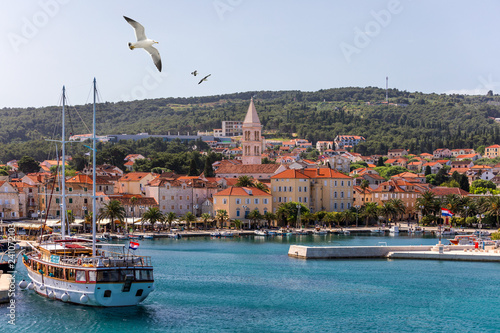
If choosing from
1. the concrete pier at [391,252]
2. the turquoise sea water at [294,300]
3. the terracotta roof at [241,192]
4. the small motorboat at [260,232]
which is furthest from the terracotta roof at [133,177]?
the concrete pier at [391,252]

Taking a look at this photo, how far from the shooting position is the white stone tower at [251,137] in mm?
119375

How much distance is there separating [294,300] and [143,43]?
69.1ft

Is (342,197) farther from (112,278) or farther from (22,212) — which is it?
(112,278)

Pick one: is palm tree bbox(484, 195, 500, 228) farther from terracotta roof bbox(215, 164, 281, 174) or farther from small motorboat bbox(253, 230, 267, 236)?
terracotta roof bbox(215, 164, 281, 174)

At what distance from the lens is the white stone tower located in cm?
11938

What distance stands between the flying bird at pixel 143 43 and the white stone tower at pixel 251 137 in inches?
3797

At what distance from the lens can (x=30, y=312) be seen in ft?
117

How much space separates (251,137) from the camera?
119688mm

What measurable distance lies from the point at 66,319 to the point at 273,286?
13904 millimetres

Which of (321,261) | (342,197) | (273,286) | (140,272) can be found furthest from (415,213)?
(140,272)

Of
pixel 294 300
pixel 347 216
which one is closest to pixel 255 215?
pixel 347 216

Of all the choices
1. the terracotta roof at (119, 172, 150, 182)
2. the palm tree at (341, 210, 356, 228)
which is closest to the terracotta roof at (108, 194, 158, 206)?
the terracotta roof at (119, 172, 150, 182)

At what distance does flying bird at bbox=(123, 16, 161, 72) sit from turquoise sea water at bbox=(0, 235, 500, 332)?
1465 cm

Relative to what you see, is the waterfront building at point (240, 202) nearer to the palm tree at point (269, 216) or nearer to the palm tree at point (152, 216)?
the palm tree at point (269, 216)
